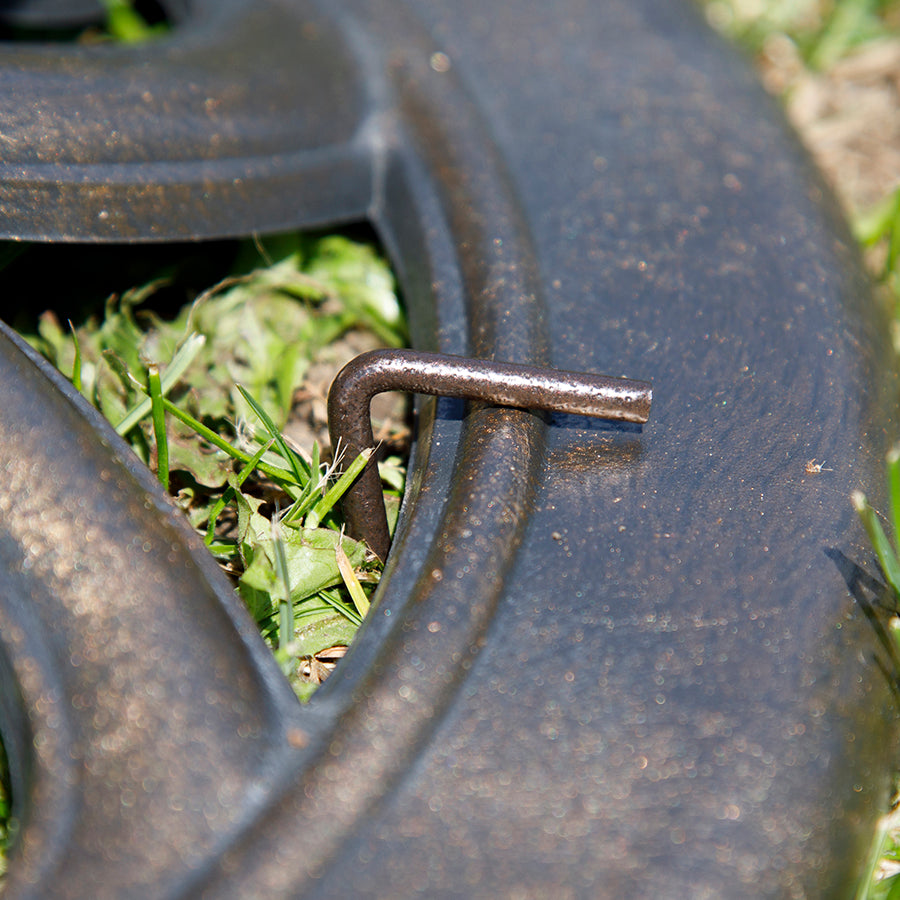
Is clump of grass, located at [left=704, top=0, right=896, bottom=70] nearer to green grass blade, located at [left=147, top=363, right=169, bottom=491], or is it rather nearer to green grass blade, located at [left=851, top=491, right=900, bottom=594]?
green grass blade, located at [left=851, top=491, right=900, bottom=594]

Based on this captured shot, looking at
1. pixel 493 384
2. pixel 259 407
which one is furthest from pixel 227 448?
pixel 493 384

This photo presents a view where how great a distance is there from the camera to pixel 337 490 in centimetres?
126

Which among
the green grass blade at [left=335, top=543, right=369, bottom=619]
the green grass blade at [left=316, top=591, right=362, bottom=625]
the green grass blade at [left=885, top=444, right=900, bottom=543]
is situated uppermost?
the green grass blade at [left=885, top=444, right=900, bottom=543]

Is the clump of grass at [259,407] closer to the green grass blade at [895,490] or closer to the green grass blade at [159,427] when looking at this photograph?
the green grass blade at [159,427]

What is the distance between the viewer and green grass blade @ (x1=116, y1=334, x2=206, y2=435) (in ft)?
4.58

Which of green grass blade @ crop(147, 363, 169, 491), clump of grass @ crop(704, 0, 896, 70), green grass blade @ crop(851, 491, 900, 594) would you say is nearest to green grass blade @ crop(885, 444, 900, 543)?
green grass blade @ crop(851, 491, 900, 594)

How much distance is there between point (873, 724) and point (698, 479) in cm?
33

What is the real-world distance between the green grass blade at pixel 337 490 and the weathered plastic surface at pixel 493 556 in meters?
0.07

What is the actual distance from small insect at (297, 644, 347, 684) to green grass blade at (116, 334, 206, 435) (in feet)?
1.44

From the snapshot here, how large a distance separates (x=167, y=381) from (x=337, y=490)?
1.17 feet

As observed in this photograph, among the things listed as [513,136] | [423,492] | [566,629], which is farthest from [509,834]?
[513,136]

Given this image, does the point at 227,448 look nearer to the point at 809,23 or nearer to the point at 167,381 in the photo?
the point at 167,381

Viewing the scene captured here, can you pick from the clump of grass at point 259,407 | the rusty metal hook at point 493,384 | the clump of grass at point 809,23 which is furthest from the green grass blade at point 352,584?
the clump of grass at point 809,23

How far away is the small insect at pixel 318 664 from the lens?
1296 mm
